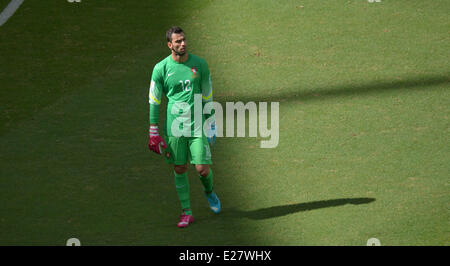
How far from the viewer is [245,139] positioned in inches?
357

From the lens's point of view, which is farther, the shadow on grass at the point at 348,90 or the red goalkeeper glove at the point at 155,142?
the shadow on grass at the point at 348,90

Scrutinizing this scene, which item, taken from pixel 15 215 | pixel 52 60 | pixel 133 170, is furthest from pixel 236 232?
pixel 52 60

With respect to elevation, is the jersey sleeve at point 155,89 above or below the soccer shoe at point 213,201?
above

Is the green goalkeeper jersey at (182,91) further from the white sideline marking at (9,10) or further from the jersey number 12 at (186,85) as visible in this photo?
the white sideline marking at (9,10)

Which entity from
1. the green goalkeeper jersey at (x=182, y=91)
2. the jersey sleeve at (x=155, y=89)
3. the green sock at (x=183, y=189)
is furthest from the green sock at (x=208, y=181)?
the jersey sleeve at (x=155, y=89)

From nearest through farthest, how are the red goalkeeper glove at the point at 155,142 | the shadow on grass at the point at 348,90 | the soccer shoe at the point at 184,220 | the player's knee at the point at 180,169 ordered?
the red goalkeeper glove at the point at 155,142 < the player's knee at the point at 180,169 < the soccer shoe at the point at 184,220 < the shadow on grass at the point at 348,90

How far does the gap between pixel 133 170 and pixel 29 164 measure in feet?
4.63

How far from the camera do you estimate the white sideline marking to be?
12969 millimetres

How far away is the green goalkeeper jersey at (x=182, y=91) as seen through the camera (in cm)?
661

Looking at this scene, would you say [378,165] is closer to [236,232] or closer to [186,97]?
[236,232]

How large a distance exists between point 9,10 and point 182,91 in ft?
26.3

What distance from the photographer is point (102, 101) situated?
33.2 feet

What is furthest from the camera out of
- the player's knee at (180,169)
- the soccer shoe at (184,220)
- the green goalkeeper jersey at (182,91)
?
the soccer shoe at (184,220)

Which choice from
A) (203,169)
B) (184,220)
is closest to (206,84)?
(203,169)
